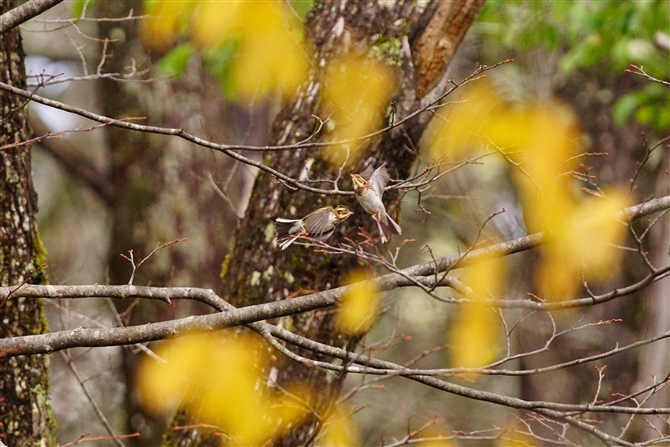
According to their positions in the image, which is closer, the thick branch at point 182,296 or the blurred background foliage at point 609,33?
the thick branch at point 182,296

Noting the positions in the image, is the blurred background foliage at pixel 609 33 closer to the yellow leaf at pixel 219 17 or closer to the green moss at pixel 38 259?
the yellow leaf at pixel 219 17

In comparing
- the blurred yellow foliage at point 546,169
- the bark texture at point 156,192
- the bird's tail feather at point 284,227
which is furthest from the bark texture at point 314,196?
the bark texture at point 156,192

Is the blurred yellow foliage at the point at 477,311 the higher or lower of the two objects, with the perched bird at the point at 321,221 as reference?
lower

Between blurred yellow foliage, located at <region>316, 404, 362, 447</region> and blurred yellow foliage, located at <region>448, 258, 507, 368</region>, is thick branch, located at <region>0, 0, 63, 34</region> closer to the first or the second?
blurred yellow foliage, located at <region>448, 258, 507, 368</region>

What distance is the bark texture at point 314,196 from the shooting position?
289 centimetres

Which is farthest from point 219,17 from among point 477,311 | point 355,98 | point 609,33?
point 609,33

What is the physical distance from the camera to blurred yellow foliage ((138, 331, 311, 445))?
2789 millimetres

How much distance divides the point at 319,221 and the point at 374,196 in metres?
0.21

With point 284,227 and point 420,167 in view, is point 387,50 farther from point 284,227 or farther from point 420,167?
point 420,167

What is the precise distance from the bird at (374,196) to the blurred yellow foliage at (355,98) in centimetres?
46

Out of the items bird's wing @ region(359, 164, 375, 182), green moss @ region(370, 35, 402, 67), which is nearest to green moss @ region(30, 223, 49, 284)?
bird's wing @ region(359, 164, 375, 182)

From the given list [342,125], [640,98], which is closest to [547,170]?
[342,125]

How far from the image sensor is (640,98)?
16.9ft

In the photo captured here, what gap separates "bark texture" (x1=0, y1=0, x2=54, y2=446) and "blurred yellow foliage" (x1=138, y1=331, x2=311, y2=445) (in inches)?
23.0
